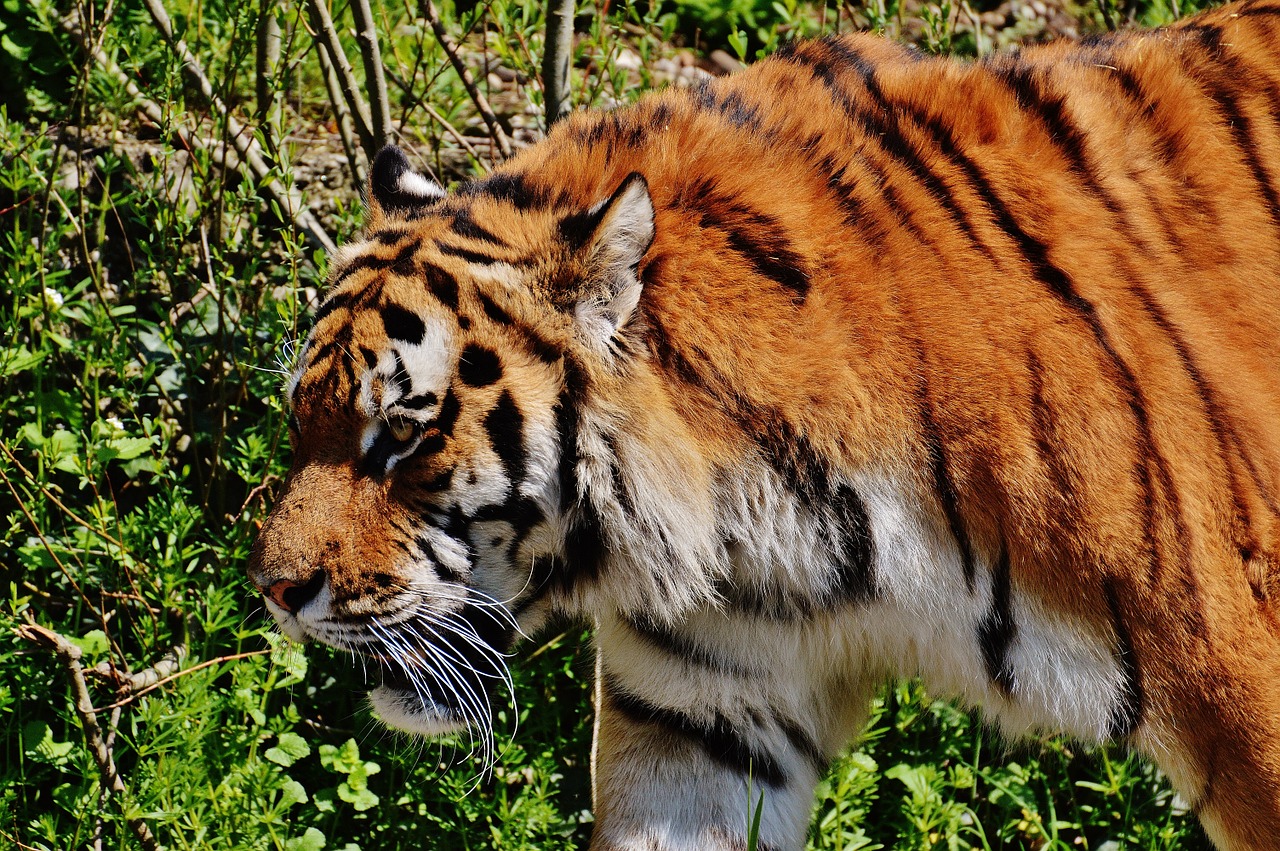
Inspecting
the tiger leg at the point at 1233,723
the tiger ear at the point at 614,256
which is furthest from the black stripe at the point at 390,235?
the tiger leg at the point at 1233,723

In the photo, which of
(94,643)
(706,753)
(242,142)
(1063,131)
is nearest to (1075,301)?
(1063,131)

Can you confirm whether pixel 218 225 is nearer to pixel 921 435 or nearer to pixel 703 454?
pixel 703 454

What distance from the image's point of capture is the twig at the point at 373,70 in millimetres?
2469

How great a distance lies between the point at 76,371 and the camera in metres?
2.61

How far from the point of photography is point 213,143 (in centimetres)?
275

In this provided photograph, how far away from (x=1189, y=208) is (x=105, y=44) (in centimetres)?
207

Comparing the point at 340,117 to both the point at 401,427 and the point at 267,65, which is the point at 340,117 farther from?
the point at 401,427

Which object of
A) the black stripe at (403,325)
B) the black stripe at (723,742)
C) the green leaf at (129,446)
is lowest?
the black stripe at (723,742)

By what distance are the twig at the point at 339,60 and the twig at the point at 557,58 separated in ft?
1.22

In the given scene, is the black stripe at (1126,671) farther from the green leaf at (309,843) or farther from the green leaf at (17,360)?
the green leaf at (17,360)

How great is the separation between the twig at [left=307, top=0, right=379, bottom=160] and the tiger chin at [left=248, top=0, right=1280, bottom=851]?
0.77m

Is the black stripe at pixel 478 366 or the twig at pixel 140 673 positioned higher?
the black stripe at pixel 478 366

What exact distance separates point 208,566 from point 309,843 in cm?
60

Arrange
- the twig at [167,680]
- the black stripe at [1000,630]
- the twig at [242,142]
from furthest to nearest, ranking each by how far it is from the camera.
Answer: the twig at [242,142] → the twig at [167,680] → the black stripe at [1000,630]
